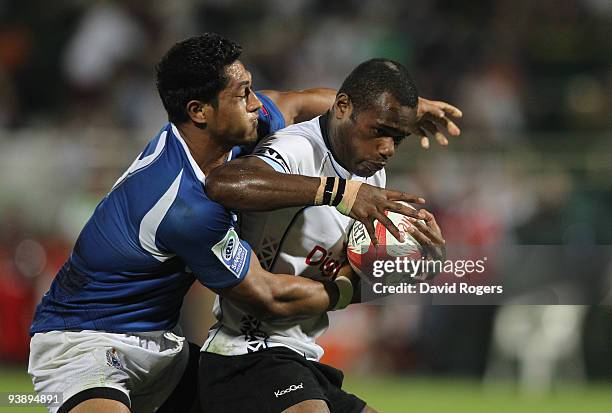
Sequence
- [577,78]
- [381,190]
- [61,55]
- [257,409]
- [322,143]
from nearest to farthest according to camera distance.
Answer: [381,190]
[257,409]
[322,143]
[577,78]
[61,55]

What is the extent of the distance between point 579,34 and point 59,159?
634cm

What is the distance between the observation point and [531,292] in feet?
32.4

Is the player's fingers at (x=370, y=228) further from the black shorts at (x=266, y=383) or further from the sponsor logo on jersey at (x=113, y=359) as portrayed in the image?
the sponsor logo on jersey at (x=113, y=359)

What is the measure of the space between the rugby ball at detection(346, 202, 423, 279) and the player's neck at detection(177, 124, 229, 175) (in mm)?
715

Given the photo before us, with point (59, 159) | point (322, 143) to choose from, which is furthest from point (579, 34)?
point (322, 143)

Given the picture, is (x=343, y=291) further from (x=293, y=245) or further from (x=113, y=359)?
(x=113, y=359)

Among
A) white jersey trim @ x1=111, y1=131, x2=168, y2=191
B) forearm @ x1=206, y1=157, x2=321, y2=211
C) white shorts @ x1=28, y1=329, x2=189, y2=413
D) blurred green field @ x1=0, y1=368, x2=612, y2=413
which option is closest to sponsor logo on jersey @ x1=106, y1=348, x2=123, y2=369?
white shorts @ x1=28, y1=329, x2=189, y2=413

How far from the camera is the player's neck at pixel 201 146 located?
500cm

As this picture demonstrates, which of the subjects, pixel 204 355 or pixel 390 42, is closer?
pixel 204 355

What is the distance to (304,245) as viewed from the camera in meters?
5.13

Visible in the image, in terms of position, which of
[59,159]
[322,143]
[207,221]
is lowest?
[207,221]

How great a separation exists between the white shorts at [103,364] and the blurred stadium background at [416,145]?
4.42 m

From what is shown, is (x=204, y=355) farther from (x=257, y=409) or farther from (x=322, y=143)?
(x=322, y=143)

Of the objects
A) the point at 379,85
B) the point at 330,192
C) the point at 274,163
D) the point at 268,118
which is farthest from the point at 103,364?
the point at 379,85
